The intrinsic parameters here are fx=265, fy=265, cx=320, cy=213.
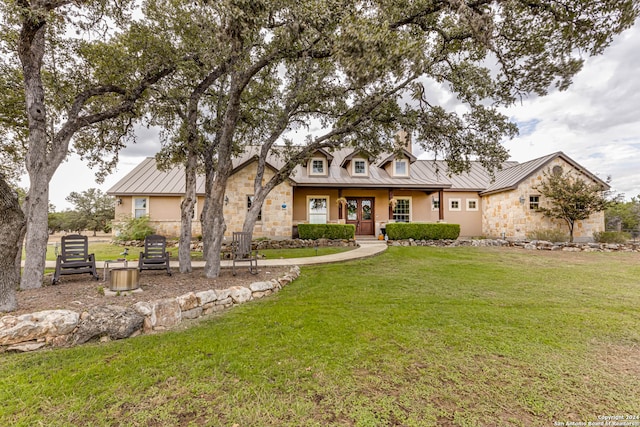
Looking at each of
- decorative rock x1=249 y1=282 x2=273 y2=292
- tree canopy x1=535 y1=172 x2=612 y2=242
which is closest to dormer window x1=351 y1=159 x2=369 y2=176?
tree canopy x1=535 y1=172 x2=612 y2=242

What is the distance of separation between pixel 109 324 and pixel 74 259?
13.8ft

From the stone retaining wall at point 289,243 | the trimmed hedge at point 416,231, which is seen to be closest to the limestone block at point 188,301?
the stone retaining wall at point 289,243

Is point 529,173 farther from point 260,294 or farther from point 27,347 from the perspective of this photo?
point 27,347

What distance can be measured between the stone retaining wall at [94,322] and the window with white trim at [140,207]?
45.9ft

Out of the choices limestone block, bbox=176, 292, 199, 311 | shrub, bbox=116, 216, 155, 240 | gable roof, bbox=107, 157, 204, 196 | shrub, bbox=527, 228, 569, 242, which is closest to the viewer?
limestone block, bbox=176, 292, 199, 311

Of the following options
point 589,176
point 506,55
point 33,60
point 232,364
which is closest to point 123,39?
point 33,60

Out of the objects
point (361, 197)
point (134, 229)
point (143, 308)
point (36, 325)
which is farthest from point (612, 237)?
point (134, 229)

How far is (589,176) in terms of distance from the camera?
16.0m

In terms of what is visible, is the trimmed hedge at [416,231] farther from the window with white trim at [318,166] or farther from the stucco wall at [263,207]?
the stucco wall at [263,207]

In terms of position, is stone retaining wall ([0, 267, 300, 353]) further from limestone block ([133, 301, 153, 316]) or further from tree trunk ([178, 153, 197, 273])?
tree trunk ([178, 153, 197, 273])

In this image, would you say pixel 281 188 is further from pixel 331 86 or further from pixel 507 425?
pixel 507 425

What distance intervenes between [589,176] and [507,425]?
2072cm

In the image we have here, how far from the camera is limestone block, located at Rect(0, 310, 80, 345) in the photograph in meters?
3.24

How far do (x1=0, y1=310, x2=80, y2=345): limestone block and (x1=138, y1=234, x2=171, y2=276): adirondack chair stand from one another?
310 centimetres
